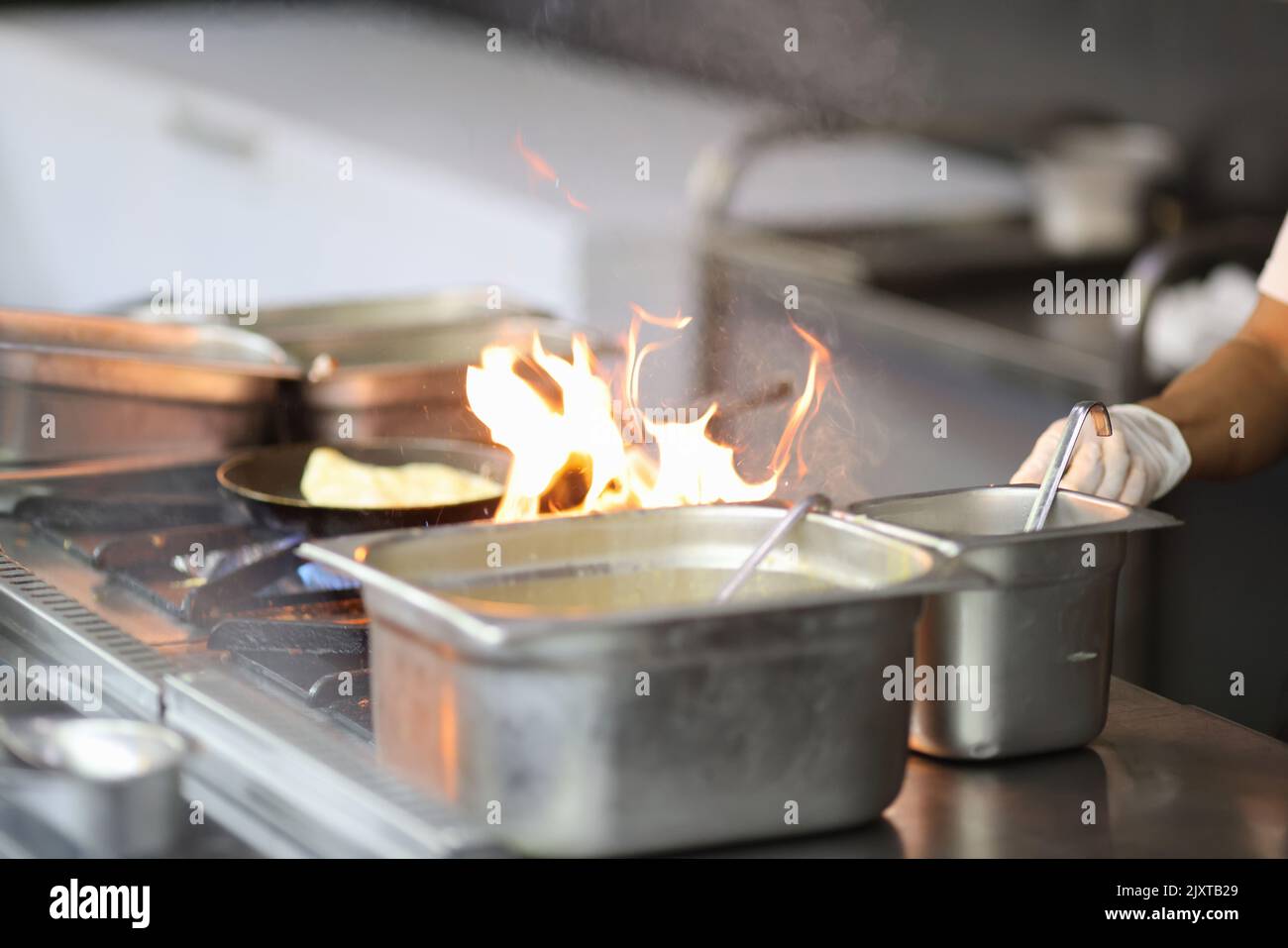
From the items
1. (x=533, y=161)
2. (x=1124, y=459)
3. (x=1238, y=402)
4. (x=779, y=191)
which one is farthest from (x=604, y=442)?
(x=533, y=161)

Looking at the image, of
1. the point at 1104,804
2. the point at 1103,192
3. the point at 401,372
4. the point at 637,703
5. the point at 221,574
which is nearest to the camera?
the point at 637,703

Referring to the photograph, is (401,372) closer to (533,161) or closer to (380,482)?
(380,482)

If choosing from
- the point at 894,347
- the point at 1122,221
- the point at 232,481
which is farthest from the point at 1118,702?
the point at 1122,221

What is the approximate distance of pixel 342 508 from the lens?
4.63 ft

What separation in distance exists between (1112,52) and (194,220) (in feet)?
9.72

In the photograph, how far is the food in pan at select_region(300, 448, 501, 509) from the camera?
5.02ft

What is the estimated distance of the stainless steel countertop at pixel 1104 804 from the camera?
1.01 m

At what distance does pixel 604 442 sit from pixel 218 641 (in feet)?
1.21

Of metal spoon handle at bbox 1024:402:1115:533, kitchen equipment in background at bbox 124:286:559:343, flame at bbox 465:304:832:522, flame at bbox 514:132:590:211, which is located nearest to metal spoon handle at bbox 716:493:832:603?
metal spoon handle at bbox 1024:402:1115:533

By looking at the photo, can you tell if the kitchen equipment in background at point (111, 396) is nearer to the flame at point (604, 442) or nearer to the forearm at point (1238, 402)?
the flame at point (604, 442)

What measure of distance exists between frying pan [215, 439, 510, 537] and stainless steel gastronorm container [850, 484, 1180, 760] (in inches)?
15.6

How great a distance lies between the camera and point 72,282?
563cm
